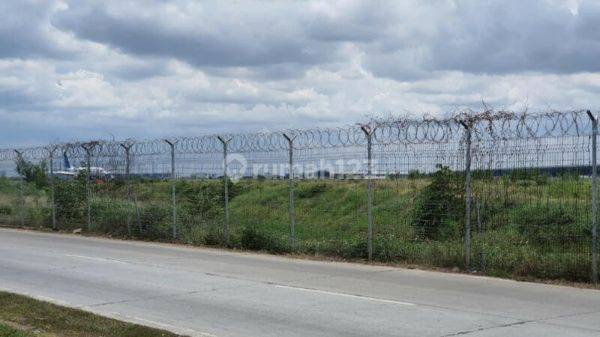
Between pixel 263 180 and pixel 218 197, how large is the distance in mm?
1896

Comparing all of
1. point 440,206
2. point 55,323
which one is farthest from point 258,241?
point 55,323

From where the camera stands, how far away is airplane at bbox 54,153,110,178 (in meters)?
25.0

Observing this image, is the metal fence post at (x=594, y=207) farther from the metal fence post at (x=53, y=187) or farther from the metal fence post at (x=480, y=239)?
the metal fence post at (x=53, y=187)

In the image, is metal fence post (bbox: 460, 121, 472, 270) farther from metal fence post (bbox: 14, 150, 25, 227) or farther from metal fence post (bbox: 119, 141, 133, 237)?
metal fence post (bbox: 14, 150, 25, 227)

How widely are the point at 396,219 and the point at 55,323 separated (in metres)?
8.33

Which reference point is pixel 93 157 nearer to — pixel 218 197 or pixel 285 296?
pixel 218 197

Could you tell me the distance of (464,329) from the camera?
29.3ft

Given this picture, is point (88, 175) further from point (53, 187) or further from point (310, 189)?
point (310, 189)

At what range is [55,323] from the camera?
9.28 metres

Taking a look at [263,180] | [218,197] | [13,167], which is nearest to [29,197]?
[13,167]

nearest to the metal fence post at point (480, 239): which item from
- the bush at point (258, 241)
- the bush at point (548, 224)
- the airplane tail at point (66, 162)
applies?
the bush at point (548, 224)

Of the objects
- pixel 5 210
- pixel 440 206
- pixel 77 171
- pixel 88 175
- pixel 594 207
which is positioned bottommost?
pixel 5 210

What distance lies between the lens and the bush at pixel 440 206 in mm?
14719

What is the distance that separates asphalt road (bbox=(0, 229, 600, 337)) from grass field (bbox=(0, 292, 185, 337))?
51cm
